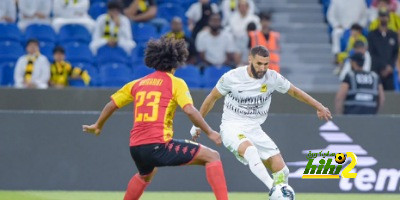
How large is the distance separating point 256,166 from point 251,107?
30.2 inches

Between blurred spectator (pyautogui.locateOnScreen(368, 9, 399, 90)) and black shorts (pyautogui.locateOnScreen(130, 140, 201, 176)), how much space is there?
8.07 metres

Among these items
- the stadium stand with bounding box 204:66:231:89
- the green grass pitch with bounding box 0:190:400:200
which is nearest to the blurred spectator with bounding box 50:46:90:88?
the stadium stand with bounding box 204:66:231:89

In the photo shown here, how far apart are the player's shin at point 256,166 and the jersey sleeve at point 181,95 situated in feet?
3.96

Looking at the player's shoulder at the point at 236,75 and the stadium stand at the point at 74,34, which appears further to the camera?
the stadium stand at the point at 74,34

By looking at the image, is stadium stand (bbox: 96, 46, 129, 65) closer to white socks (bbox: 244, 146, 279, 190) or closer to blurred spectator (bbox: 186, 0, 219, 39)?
blurred spectator (bbox: 186, 0, 219, 39)

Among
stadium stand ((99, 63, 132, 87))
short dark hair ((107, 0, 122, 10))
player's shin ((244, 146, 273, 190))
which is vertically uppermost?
short dark hair ((107, 0, 122, 10))

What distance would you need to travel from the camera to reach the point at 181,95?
9680mm

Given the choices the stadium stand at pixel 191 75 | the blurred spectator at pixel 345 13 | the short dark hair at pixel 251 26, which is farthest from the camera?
the blurred spectator at pixel 345 13

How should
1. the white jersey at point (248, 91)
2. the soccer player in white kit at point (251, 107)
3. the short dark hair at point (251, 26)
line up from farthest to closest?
1. the short dark hair at point (251, 26)
2. the white jersey at point (248, 91)
3. the soccer player in white kit at point (251, 107)

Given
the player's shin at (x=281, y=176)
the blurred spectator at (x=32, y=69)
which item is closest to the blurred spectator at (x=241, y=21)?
the blurred spectator at (x=32, y=69)

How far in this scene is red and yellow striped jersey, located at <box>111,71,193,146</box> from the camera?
9.65 meters

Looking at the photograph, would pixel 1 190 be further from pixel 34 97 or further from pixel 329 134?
pixel 329 134

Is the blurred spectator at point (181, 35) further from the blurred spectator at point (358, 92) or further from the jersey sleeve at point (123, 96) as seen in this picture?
the jersey sleeve at point (123, 96)

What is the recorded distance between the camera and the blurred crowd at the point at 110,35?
1617cm
